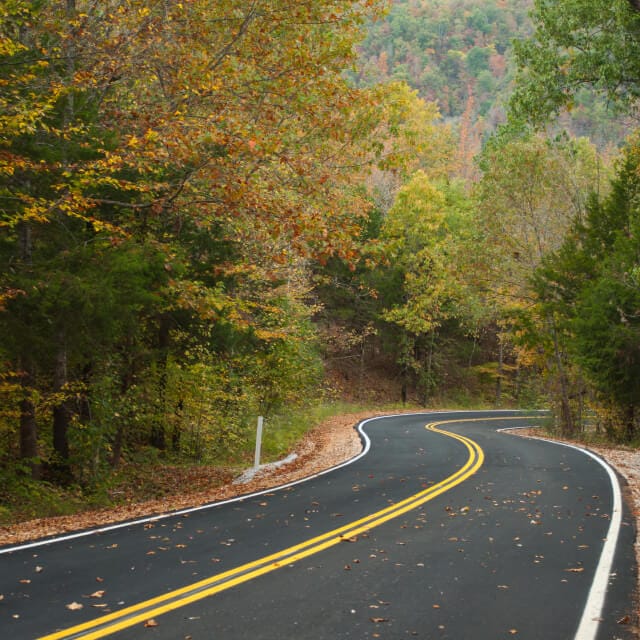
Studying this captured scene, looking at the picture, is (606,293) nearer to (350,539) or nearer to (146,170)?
(146,170)

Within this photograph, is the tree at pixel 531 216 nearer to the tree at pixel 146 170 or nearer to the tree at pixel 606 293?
the tree at pixel 606 293

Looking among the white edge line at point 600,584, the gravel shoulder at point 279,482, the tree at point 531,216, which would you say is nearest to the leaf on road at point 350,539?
the white edge line at point 600,584

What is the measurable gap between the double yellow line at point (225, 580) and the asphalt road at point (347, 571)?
2 cm

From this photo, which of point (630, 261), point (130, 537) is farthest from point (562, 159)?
point (130, 537)

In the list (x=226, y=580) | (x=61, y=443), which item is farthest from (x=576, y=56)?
(x=61, y=443)

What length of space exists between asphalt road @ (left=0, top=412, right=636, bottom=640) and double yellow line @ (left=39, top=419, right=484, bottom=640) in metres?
0.02

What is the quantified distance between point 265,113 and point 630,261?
11.9 m

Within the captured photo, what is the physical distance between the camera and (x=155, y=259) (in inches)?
465

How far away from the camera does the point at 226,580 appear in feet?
21.8

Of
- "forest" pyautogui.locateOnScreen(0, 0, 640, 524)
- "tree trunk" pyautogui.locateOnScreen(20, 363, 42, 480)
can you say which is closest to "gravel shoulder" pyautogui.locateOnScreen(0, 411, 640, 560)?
"forest" pyautogui.locateOnScreen(0, 0, 640, 524)

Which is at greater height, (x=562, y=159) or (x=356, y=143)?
(x=562, y=159)

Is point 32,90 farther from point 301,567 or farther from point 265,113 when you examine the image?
point 301,567

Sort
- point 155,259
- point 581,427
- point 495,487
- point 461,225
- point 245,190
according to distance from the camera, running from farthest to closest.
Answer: point 461,225, point 581,427, point 495,487, point 155,259, point 245,190

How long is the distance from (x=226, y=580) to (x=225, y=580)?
11mm
